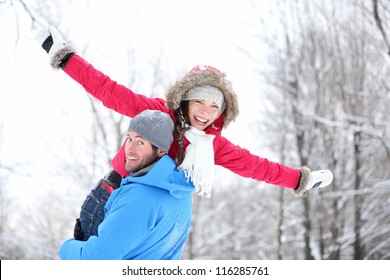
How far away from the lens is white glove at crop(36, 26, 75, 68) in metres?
2.57

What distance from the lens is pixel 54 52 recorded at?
8.49 ft

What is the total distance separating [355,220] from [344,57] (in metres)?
3.48

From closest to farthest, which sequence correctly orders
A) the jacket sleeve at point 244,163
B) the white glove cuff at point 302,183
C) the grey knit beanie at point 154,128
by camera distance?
the grey knit beanie at point 154,128 → the jacket sleeve at point 244,163 → the white glove cuff at point 302,183

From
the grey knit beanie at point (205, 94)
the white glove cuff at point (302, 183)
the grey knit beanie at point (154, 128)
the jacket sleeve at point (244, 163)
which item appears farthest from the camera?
the white glove cuff at point (302, 183)

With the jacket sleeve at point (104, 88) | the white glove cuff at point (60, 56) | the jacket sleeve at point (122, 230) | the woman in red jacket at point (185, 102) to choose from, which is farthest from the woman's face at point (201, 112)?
the white glove cuff at point (60, 56)

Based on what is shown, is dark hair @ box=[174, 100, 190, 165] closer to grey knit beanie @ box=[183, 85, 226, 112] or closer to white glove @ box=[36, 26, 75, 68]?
grey knit beanie @ box=[183, 85, 226, 112]

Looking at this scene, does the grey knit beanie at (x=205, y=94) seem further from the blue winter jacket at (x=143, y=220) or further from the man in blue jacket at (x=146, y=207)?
the blue winter jacket at (x=143, y=220)

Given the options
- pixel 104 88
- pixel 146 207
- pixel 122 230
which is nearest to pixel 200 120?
pixel 104 88

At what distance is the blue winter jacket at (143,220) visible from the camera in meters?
1.95

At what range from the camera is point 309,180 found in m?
3.09

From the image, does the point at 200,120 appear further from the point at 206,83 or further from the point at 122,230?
the point at 122,230

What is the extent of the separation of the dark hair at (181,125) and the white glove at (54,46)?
0.79 meters

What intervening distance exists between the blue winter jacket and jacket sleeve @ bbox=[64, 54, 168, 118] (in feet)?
1.90
